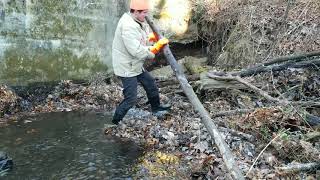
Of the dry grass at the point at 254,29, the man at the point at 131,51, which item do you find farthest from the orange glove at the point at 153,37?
the dry grass at the point at 254,29

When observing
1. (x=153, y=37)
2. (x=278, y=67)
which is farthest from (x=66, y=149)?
(x=278, y=67)

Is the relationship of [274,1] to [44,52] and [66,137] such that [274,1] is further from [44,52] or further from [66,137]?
[66,137]

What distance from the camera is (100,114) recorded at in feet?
27.9

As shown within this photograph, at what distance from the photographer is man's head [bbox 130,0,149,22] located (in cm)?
685

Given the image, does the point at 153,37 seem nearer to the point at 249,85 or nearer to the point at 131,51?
the point at 131,51

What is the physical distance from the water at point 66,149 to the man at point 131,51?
2.33ft

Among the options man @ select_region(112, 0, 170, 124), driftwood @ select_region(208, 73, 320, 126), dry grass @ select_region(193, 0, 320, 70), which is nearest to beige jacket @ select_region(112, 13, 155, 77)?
man @ select_region(112, 0, 170, 124)

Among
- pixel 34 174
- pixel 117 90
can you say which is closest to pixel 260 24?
pixel 117 90

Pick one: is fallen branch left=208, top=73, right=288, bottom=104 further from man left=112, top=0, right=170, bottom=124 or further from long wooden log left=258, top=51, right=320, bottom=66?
man left=112, top=0, right=170, bottom=124

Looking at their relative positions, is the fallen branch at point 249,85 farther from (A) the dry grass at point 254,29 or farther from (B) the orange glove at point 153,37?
(A) the dry grass at point 254,29

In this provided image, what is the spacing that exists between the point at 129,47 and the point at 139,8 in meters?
0.65

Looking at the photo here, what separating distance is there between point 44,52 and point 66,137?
9.03ft

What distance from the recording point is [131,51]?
693 centimetres

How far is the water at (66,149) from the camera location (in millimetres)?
5672
